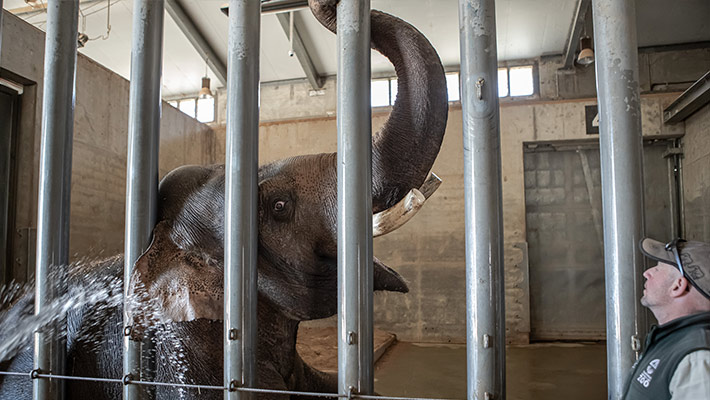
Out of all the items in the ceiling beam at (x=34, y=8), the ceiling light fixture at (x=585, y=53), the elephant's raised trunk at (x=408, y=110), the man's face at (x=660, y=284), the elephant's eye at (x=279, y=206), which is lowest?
the man's face at (x=660, y=284)

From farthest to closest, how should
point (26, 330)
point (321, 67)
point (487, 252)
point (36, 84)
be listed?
point (321, 67) → point (36, 84) → point (26, 330) → point (487, 252)

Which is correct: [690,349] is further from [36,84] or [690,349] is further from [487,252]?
[36,84]

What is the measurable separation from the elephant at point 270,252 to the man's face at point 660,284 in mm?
789

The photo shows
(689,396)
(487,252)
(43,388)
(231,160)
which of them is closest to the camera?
(689,396)

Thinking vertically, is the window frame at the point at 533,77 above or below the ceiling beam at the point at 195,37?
below

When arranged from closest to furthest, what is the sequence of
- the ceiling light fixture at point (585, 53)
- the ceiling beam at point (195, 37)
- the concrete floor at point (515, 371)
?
the concrete floor at point (515, 371), the ceiling light fixture at point (585, 53), the ceiling beam at point (195, 37)

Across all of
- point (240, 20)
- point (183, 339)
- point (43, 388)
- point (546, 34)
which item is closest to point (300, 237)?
point (183, 339)

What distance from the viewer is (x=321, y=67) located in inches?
427

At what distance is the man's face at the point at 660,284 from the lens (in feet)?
3.42

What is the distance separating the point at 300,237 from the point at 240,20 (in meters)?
0.81

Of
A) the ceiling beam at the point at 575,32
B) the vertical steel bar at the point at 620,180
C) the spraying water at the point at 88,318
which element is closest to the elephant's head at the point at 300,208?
the spraying water at the point at 88,318

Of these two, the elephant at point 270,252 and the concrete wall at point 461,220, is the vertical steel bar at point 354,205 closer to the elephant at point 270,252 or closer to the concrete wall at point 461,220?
the elephant at point 270,252

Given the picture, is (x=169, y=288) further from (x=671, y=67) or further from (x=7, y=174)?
(x=671, y=67)

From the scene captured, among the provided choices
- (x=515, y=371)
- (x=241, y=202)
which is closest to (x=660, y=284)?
(x=241, y=202)
